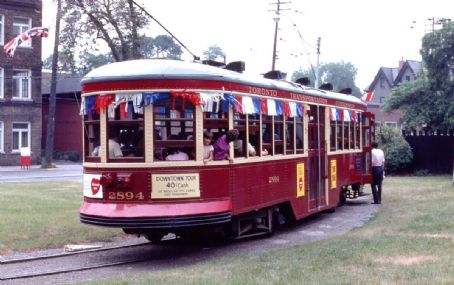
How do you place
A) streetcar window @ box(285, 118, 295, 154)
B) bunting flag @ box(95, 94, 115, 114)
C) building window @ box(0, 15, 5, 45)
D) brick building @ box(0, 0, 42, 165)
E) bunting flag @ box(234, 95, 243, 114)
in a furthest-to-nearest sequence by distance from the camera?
1. brick building @ box(0, 0, 42, 165)
2. building window @ box(0, 15, 5, 45)
3. streetcar window @ box(285, 118, 295, 154)
4. bunting flag @ box(234, 95, 243, 114)
5. bunting flag @ box(95, 94, 115, 114)

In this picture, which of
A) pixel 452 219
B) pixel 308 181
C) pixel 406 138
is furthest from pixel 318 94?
pixel 406 138

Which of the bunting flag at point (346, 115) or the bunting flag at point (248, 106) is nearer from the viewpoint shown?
the bunting flag at point (248, 106)

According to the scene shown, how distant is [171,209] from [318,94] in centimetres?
623

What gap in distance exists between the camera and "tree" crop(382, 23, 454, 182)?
96.3ft

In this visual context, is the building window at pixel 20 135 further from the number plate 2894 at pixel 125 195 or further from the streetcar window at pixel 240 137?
the number plate 2894 at pixel 125 195

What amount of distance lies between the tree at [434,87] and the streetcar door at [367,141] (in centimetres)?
1004

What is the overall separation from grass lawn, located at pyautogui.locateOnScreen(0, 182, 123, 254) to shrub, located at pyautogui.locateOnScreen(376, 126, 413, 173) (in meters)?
14.4

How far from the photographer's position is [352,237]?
38.0 ft

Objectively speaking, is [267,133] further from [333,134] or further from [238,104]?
[333,134]

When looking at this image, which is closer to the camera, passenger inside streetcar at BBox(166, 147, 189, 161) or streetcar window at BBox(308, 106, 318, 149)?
passenger inside streetcar at BBox(166, 147, 189, 161)

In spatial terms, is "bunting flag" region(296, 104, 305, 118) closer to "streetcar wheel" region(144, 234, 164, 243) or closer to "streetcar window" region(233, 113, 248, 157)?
"streetcar window" region(233, 113, 248, 157)

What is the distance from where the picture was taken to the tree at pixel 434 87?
96.3 ft

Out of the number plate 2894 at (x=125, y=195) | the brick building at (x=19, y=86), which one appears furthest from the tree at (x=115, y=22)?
the brick building at (x=19, y=86)

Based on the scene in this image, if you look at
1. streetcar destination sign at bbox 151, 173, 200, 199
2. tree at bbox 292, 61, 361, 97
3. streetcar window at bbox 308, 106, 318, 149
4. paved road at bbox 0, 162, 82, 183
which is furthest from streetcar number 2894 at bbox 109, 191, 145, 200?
tree at bbox 292, 61, 361, 97
